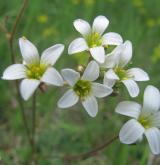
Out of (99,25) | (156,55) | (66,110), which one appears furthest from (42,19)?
(99,25)

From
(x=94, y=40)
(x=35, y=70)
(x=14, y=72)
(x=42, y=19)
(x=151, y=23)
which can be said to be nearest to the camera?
(x=14, y=72)

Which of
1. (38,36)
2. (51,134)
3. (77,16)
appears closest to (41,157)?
(51,134)

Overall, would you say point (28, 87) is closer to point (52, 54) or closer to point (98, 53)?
point (52, 54)

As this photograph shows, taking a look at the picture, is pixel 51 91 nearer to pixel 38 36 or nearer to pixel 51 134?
pixel 51 134

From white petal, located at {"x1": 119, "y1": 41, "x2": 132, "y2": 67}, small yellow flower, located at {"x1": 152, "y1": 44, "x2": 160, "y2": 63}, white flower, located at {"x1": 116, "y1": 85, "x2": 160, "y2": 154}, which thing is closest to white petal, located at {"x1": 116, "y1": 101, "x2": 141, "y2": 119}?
white flower, located at {"x1": 116, "y1": 85, "x2": 160, "y2": 154}

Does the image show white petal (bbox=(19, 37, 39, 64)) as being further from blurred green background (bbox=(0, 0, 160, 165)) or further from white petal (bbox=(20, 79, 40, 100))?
blurred green background (bbox=(0, 0, 160, 165))

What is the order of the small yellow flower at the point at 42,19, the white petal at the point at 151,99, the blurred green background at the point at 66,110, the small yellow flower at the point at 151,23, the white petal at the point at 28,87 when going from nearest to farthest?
1. the white petal at the point at 28,87
2. the white petal at the point at 151,99
3. the blurred green background at the point at 66,110
4. the small yellow flower at the point at 42,19
5. the small yellow flower at the point at 151,23

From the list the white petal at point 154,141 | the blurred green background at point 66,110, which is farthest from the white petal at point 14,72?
the blurred green background at point 66,110

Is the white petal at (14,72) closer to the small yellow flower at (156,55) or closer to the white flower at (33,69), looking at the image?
the white flower at (33,69)
